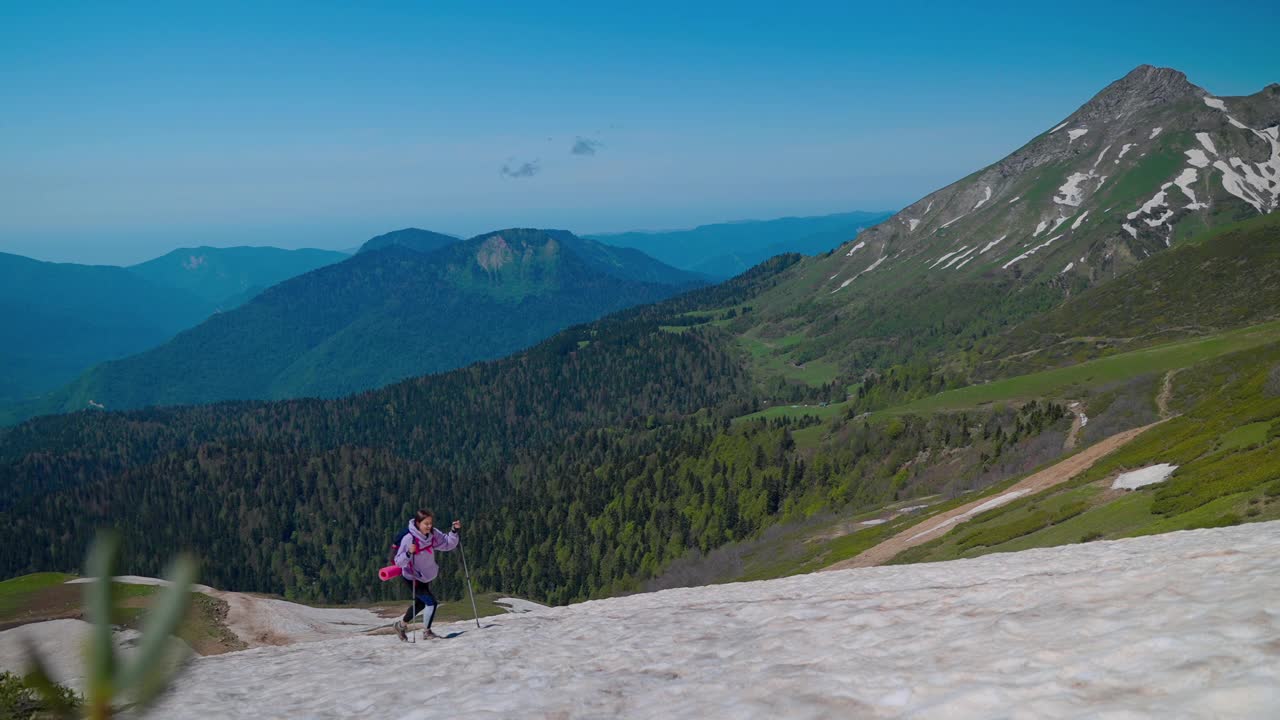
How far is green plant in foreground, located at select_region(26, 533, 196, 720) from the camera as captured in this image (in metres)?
3.68

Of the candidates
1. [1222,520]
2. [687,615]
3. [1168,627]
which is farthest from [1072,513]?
[1168,627]

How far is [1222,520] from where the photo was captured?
93.1 feet

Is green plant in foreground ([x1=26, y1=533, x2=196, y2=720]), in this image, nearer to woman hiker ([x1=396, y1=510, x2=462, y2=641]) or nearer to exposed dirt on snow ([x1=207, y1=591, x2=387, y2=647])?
woman hiker ([x1=396, y1=510, x2=462, y2=641])

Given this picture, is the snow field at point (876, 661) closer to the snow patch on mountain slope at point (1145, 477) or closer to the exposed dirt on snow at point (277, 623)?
the snow patch on mountain slope at point (1145, 477)

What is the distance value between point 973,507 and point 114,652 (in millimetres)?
70289

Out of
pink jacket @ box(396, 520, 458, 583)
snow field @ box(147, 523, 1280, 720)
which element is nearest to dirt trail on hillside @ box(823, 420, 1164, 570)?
snow field @ box(147, 523, 1280, 720)

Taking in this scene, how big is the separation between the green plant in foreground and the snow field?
1.19ft

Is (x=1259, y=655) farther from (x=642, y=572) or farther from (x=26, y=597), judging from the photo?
(x=642, y=572)

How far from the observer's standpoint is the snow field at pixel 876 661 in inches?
410

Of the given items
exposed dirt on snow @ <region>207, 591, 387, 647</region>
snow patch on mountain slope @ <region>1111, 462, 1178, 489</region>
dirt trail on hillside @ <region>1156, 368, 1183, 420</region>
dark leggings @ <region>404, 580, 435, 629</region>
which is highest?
dark leggings @ <region>404, 580, 435, 629</region>

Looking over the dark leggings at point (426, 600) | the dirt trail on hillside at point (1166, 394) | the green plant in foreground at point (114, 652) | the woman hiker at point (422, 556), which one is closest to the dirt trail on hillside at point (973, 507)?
the dirt trail on hillside at point (1166, 394)

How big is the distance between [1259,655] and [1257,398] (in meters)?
55.1

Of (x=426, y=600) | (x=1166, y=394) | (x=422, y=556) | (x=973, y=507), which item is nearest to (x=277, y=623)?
(x=426, y=600)

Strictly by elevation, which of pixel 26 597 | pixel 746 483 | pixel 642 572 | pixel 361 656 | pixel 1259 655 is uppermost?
pixel 1259 655
